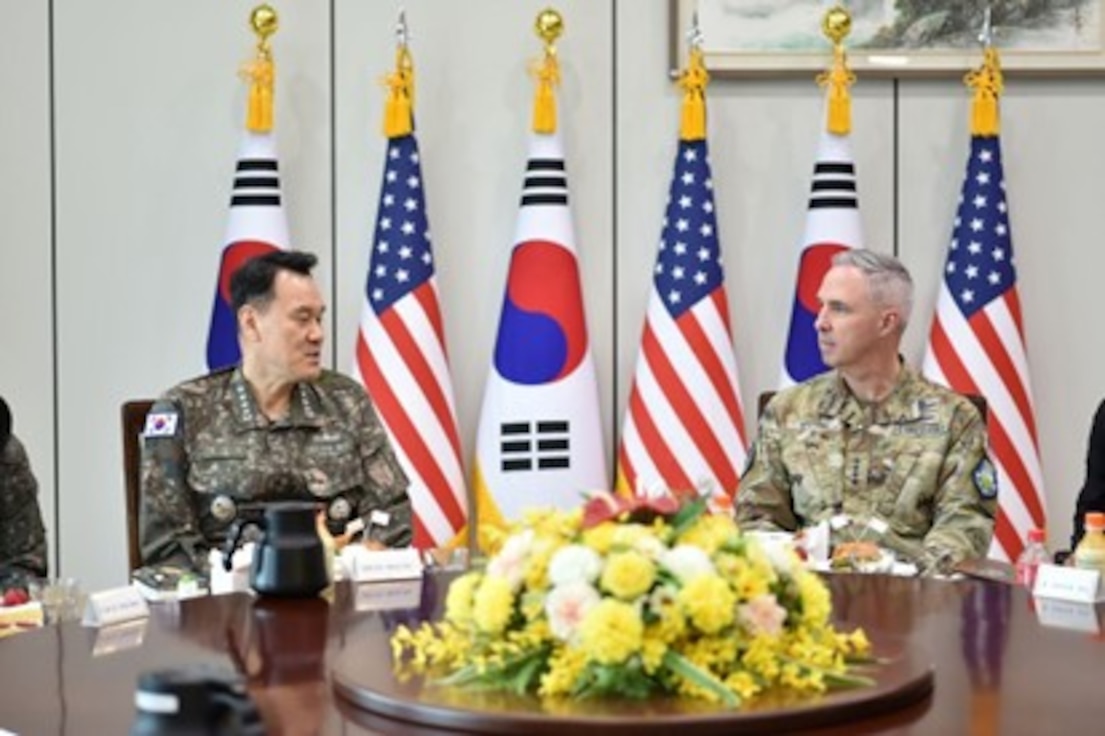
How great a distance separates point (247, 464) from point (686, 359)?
1.84m

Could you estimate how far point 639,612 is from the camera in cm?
196

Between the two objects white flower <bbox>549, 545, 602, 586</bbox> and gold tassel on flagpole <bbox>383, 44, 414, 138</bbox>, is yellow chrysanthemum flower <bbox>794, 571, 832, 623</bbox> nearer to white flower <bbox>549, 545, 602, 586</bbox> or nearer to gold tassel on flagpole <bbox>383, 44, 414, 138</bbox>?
white flower <bbox>549, 545, 602, 586</bbox>

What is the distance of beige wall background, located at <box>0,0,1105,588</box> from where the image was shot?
219 inches

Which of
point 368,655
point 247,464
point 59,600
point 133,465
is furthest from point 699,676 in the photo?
point 133,465

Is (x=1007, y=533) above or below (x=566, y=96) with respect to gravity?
below

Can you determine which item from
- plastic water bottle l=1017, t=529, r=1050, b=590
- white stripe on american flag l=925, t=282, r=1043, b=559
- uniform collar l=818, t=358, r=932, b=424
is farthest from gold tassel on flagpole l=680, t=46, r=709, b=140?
plastic water bottle l=1017, t=529, r=1050, b=590

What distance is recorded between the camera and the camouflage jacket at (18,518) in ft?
12.7

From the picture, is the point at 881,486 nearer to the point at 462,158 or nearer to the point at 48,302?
the point at 462,158

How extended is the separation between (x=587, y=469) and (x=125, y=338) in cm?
146

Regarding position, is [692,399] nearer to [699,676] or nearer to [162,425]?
[162,425]

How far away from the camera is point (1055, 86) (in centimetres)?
569

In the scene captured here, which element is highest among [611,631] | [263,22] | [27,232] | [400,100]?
[263,22]

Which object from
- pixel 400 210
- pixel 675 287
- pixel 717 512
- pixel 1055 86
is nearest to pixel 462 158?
pixel 400 210

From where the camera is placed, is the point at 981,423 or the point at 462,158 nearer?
the point at 981,423
